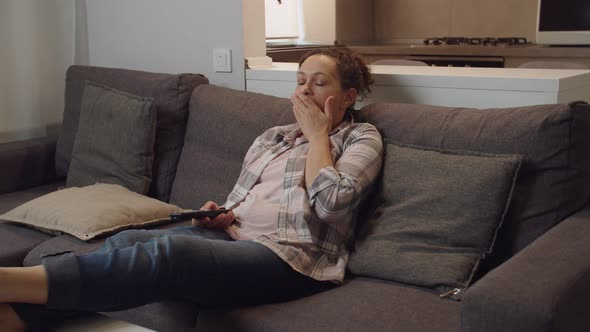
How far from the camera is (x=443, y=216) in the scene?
1911 millimetres

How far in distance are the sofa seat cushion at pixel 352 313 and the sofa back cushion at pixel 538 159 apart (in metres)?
0.26

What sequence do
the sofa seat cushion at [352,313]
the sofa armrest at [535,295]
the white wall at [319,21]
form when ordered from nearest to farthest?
the sofa armrest at [535,295] < the sofa seat cushion at [352,313] < the white wall at [319,21]

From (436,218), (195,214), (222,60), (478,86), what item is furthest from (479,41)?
(195,214)

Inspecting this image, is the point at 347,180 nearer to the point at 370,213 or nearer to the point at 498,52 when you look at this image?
the point at 370,213

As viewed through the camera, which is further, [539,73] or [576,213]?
[539,73]

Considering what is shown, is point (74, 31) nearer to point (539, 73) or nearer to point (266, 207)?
point (266, 207)

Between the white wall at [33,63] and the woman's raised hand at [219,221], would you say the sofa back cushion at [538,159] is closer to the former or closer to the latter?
the woman's raised hand at [219,221]

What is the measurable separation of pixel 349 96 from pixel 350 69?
8cm

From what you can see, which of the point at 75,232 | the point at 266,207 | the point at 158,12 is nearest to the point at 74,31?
the point at 158,12

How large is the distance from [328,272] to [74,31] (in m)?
2.25

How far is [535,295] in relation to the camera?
1366mm

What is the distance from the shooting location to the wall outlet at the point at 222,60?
3.01 m

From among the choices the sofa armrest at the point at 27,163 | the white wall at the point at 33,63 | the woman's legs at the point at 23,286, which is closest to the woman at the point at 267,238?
the woman's legs at the point at 23,286

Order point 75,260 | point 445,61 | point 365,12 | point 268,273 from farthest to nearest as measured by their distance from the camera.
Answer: point 365,12, point 445,61, point 268,273, point 75,260
